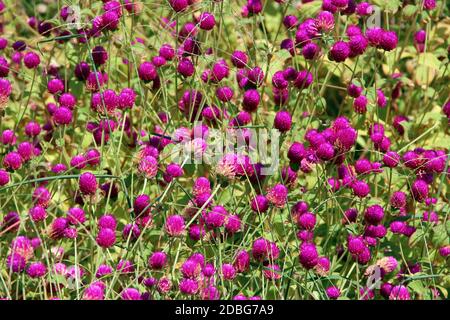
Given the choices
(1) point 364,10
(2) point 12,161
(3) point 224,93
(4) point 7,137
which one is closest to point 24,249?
(2) point 12,161

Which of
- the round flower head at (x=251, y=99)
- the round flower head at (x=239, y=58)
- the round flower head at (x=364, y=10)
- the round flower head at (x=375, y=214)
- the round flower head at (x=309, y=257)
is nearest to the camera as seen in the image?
the round flower head at (x=309, y=257)

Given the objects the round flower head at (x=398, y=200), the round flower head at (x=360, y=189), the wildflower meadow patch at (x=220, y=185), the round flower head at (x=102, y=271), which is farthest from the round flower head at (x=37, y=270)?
the round flower head at (x=398, y=200)

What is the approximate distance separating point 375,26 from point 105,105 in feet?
2.65

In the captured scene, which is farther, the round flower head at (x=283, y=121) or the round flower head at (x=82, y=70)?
the round flower head at (x=82, y=70)

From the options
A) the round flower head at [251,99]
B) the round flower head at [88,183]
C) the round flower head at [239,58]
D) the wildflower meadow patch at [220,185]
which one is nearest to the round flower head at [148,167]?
the wildflower meadow patch at [220,185]

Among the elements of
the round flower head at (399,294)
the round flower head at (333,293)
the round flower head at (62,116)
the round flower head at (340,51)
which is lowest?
the round flower head at (399,294)

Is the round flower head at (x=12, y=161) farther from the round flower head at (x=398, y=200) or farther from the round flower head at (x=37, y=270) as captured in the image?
the round flower head at (x=398, y=200)

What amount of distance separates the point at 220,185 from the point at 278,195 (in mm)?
164

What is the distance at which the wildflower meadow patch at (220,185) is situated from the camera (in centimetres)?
192

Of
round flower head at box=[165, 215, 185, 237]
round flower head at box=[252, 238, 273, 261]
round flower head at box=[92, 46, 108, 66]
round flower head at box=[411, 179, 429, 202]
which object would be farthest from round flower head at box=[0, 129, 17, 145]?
round flower head at box=[411, 179, 429, 202]

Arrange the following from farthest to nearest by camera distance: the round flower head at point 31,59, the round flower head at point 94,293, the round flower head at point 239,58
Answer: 1. the round flower head at point 31,59
2. the round flower head at point 239,58
3. the round flower head at point 94,293

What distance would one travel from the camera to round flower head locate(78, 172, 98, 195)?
190 cm

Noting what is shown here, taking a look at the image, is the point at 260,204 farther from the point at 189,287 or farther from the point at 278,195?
the point at 189,287

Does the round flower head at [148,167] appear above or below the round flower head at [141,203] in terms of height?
Result: above
